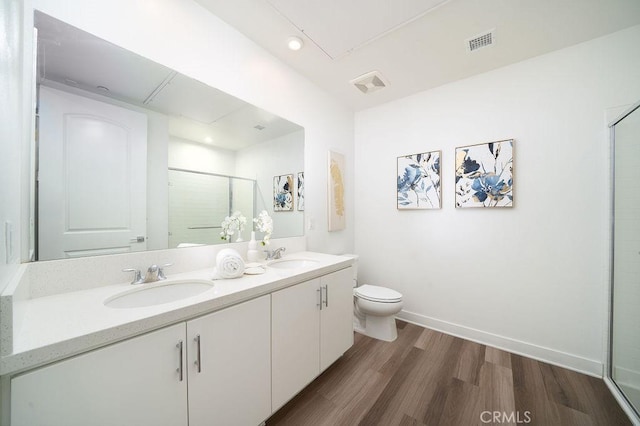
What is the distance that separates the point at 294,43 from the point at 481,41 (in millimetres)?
1447

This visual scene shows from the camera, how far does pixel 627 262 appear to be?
4.86 ft

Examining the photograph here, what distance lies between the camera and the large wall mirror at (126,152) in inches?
39.2

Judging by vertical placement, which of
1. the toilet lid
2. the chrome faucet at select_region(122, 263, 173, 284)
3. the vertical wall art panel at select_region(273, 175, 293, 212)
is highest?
the vertical wall art panel at select_region(273, 175, 293, 212)

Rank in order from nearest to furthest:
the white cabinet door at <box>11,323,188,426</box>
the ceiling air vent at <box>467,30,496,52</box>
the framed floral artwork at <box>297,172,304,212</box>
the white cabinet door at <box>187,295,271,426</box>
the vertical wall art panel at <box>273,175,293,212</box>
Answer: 1. the white cabinet door at <box>11,323,188,426</box>
2. the white cabinet door at <box>187,295,271,426</box>
3. the ceiling air vent at <box>467,30,496,52</box>
4. the vertical wall art panel at <box>273,175,293,212</box>
5. the framed floral artwork at <box>297,172,304,212</box>

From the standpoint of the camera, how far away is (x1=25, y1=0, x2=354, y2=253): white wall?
3.67 ft

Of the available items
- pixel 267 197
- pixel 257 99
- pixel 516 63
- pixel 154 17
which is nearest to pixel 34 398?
pixel 267 197

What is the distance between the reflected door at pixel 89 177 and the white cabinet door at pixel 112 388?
0.62 m

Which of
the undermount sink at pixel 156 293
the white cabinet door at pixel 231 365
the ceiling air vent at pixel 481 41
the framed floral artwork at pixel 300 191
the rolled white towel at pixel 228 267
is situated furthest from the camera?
the framed floral artwork at pixel 300 191

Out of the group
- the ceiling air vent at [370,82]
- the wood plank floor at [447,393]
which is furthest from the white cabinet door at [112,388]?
the ceiling air vent at [370,82]

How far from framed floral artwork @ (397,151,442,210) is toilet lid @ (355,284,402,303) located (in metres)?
0.95

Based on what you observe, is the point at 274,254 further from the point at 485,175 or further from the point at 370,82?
the point at 485,175

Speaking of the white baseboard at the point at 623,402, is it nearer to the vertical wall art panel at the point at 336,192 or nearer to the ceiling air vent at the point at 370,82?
the vertical wall art panel at the point at 336,192

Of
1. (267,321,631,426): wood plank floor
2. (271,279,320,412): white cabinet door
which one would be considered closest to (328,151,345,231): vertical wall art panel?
(271,279,320,412): white cabinet door

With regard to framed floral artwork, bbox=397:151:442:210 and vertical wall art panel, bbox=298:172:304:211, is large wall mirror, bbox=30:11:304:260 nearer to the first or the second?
vertical wall art panel, bbox=298:172:304:211
